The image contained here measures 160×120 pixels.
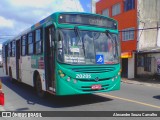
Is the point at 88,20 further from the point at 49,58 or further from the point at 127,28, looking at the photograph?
the point at 127,28

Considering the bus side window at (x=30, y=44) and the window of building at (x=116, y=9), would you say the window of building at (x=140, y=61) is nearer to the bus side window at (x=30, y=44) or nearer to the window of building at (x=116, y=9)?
the window of building at (x=116, y=9)

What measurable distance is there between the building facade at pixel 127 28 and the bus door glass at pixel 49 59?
17153 millimetres

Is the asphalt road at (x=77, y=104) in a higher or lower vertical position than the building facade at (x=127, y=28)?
lower

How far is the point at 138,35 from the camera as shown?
88.1 feet

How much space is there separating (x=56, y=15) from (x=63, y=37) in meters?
0.83

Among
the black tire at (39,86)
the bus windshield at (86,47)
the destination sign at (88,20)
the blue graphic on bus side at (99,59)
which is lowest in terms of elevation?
the black tire at (39,86)

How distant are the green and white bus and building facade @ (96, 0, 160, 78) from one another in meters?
15.6

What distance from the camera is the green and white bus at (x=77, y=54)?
29.1ft

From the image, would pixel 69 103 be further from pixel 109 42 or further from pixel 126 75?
pixel 126 75

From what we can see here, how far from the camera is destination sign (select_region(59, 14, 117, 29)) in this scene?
9156 mm

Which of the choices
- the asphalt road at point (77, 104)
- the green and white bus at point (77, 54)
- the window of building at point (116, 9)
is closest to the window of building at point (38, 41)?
the green and white bus at point (77, 54)

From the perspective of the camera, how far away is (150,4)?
28188 mm

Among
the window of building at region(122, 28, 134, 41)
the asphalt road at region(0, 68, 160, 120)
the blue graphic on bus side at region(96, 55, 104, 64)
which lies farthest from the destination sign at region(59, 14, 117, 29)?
the window of building at region(122, 28, 134, 41)

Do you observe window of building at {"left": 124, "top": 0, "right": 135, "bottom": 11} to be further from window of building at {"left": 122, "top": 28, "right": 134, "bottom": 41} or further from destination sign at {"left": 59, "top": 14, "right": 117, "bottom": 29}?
destination sign at {"left": 59, "top": 14, "right": 117, "bottom": 29}
